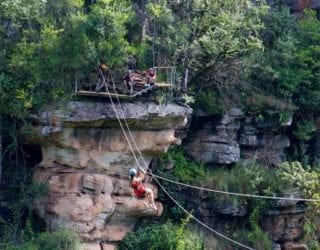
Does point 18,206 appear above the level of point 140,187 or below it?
below

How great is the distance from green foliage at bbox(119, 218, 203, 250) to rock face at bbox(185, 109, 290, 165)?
262 cm

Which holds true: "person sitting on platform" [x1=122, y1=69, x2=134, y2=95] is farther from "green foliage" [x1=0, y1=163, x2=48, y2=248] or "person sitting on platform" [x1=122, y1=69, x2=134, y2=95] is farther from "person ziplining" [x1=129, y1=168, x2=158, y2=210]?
"green foliage" [x1=0, y1=163, x2=48, y2=248]

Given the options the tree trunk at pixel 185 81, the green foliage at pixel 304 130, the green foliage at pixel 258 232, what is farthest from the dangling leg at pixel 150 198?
the green foliage at pixel 304 130

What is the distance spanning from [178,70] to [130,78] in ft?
7.07

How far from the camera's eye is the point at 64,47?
58.4 feet

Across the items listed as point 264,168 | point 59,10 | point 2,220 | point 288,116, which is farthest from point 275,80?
point 2,220

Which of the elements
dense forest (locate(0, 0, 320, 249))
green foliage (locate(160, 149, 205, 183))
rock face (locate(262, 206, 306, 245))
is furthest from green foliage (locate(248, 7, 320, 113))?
rock face (locate(262, 206, 306, 245))

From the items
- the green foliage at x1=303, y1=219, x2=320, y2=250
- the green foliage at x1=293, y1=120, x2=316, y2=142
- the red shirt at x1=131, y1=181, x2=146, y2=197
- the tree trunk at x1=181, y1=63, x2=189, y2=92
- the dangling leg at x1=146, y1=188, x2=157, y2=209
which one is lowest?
the green foliage at x1=303, y1=219, x2=320, y2=250

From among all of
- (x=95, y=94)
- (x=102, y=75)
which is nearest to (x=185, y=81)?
(x=102, y=75)

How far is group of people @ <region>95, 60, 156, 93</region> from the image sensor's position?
59.5ft

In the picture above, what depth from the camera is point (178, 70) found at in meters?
20.1

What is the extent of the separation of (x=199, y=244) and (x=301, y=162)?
5010 mm

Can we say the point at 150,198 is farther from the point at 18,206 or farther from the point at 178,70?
the point at 178,70

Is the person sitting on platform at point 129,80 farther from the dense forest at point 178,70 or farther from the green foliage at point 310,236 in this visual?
the green foliage at point 310,236
